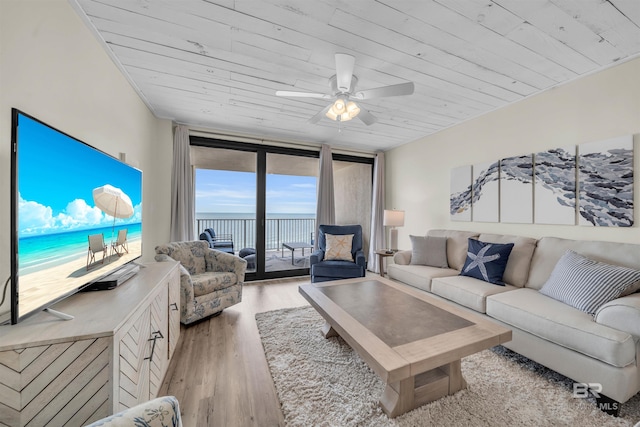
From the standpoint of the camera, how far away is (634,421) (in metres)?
1.33

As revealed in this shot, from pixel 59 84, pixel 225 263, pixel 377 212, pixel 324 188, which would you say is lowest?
pixel 225 263

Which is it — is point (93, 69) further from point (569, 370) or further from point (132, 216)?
point (569, 370)

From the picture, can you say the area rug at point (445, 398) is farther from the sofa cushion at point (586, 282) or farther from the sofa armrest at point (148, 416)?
the sofa armrest at point (148, 416)

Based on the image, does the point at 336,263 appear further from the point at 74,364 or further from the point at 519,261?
the point at 74,364

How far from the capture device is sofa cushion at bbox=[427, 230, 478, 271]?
9.79 ft

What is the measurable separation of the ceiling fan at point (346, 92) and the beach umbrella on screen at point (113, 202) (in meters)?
1.39

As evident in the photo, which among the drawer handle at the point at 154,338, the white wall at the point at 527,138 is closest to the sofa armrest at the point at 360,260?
the white wall at the point at 527,138

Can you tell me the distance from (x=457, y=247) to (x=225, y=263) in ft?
9.33

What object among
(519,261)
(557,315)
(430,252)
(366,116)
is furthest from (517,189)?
(366,116)

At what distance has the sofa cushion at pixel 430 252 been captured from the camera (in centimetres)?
309

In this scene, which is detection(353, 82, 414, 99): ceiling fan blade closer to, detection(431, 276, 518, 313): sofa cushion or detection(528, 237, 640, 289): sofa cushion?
detection(431, 276, 518, 313): sofa cushion

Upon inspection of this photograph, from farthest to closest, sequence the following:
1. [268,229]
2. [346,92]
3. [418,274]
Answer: [268,229]
[418,274]
[346,92]

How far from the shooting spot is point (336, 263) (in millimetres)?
3557

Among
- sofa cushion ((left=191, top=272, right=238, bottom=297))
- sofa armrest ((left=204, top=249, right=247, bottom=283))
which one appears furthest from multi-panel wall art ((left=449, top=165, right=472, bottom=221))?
sofa cushion ((left=191, top=272, right=238, bottom=297))
